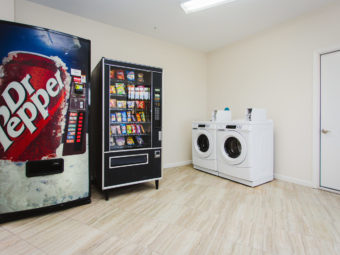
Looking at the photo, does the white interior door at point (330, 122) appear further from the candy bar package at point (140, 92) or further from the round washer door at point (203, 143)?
the candy bar package at point (140, 92)

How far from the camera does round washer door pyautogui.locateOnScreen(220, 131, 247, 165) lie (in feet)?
9.31

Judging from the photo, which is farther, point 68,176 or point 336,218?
point 68,176

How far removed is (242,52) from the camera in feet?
12.0

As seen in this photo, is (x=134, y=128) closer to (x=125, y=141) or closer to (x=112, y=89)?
(x=125, y=141)

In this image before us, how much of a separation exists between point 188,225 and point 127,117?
61.5 inches

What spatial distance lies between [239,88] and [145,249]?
3315 mm

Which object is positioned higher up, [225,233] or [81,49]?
[81,49]

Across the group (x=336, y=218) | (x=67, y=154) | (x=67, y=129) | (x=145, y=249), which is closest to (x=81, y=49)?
(x=67, y=129)

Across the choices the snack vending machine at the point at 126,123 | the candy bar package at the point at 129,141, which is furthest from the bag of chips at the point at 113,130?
the candy bar package at the point at 129,141

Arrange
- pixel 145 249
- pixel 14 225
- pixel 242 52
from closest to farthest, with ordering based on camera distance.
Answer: pixel 145 249 < pixel 14 225 < pixel 242 52

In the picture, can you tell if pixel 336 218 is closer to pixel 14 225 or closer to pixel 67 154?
pixel 67 154

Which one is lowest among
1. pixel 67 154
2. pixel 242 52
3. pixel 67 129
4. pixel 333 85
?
pixel 67 154

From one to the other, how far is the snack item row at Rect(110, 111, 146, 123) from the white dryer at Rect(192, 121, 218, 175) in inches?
50.8

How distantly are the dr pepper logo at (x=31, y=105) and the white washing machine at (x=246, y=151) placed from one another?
238 centimetres
